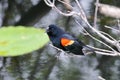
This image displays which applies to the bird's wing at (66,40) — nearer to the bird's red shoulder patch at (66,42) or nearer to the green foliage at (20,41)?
the bird's red shoulder patch at (66,42)

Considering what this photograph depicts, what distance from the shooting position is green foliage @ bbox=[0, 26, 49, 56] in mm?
3141

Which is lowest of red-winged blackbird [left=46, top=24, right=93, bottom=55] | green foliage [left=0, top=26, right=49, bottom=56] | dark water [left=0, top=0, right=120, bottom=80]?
dark water [left=0, top=0, right=120, bottom=80]

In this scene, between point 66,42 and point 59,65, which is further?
point 59,65

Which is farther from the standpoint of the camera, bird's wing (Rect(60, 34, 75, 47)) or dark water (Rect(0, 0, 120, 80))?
dark water (Rect(0, 0, 120, 80))

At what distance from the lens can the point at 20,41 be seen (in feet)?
10.5

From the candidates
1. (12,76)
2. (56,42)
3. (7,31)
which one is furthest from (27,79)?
(56,42)

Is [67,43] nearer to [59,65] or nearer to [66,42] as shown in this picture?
[66,42]

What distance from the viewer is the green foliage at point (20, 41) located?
124 inches

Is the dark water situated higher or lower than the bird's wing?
lower

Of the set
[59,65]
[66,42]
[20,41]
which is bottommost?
[59,65]

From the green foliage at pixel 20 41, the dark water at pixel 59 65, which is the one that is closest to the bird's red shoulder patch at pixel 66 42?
the dark water at pixel 59 65

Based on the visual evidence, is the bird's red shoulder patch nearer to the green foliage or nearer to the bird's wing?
the bird's wing

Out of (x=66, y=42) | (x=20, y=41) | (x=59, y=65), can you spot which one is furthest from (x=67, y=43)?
A: (x=20, y=41)

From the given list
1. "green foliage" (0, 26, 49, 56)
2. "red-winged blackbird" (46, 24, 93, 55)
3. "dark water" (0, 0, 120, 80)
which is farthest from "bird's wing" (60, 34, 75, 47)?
"green foliage" (0, 26, 49, 56)
